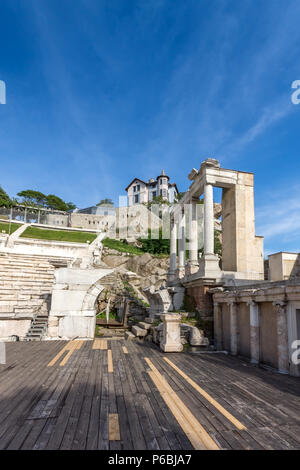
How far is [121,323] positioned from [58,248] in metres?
16.7

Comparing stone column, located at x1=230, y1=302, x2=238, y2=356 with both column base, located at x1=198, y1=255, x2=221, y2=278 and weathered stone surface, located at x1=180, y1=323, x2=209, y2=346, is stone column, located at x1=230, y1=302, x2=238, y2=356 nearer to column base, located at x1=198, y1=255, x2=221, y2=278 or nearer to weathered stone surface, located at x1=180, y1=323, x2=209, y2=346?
weathered stone surface, located at x1=180, y1=323, x2=209, y2=346

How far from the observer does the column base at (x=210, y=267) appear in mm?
11219

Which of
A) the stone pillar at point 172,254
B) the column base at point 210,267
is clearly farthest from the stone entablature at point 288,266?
the stone pillar at point 172,254

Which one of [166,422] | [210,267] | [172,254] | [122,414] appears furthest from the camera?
[172,254]

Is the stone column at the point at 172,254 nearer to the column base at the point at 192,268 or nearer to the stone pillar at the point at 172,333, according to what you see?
the column base at the point at 192,268

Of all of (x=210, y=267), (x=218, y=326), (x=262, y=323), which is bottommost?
(x=218, y=326)

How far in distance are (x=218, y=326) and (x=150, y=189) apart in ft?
212

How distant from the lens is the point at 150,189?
7219 cm

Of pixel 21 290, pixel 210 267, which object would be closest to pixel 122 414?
pixel 210 267

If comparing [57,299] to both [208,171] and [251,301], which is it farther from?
[208,171]

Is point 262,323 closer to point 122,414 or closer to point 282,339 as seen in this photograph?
point 282,339

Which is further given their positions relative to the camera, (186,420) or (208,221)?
(208,221)

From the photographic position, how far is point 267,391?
509cm

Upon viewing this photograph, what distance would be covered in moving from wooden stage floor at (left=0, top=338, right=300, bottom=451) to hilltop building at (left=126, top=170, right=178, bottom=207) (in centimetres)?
6299
